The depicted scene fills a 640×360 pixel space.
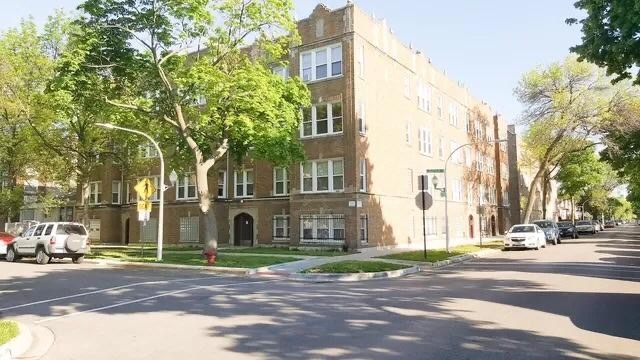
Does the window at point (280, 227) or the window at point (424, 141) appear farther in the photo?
the window at point (424, 141)

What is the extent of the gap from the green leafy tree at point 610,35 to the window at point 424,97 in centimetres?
2517

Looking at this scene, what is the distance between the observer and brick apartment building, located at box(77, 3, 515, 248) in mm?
28297

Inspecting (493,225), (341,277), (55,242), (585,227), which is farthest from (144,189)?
(585,227)

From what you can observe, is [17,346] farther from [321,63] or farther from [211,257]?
[321,63]

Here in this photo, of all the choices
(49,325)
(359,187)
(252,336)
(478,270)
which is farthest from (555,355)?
(359,187)

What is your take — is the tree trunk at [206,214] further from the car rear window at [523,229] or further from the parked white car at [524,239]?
the car rear window at [523,229]

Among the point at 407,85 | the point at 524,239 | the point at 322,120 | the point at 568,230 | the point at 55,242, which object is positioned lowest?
the point at 524,239

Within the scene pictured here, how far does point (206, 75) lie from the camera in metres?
20.3

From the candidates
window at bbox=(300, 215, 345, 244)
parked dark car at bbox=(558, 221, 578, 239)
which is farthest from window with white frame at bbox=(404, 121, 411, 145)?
parked dark car at bbox=(558, 221, 578, 239)

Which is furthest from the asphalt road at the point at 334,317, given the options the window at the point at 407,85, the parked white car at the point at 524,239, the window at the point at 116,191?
the window at the point at 116,191

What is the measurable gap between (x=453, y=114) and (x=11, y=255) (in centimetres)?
3519

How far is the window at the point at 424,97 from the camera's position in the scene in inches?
1506

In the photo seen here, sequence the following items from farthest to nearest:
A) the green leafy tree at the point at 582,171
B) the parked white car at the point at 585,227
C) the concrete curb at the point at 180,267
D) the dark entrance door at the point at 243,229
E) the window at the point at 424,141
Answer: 1. the green leafy tree at the point at 582,171
2. the parked white car at the point at 585,227
3. the window at the point at 424,141
4. the dark entrance door at the point at 243,229
5. the concrete curb at the point at 180,267

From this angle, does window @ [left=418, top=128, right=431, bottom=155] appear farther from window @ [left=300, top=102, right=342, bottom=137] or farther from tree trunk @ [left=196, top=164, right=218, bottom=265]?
tree trunk @ [left=196, top=164, right=218, bottom=265]
